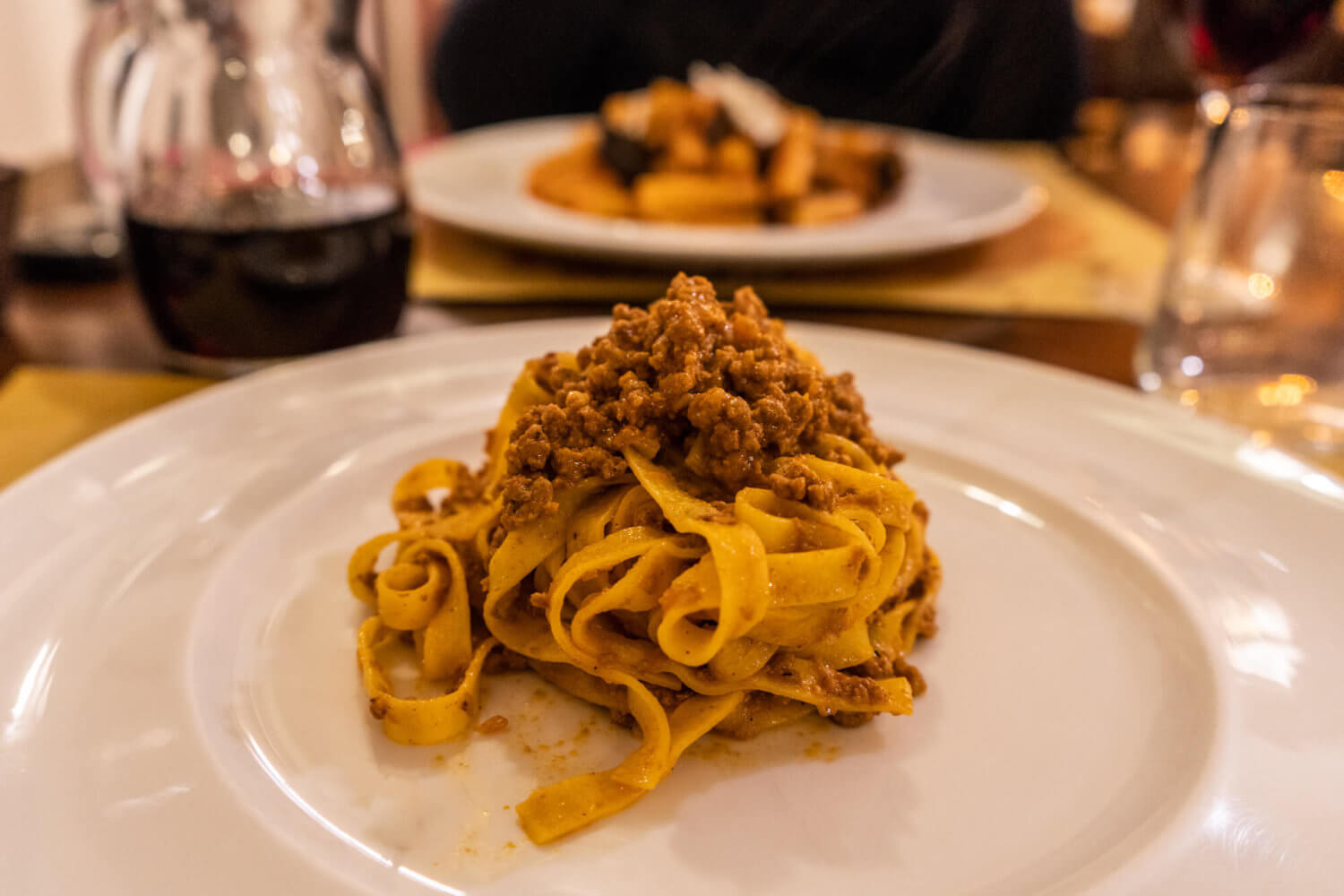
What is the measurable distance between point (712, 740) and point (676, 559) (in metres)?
0.27

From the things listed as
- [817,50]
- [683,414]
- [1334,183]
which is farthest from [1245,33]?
[817,50]

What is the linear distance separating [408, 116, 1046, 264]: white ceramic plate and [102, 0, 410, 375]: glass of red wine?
0.56 m

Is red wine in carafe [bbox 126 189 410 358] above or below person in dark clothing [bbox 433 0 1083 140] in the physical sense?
below

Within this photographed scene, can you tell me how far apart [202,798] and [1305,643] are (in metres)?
1.55

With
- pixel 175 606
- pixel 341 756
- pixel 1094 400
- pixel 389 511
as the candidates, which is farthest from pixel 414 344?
pixel 1094 400

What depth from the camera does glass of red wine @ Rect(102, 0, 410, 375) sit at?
7.79 ft

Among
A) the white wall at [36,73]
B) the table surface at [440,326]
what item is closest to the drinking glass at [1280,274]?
the table surface at [440,326]

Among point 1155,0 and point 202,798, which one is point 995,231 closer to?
point 202,798

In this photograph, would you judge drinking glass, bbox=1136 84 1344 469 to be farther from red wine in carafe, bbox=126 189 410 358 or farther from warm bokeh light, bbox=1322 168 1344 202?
red wine in carafe, bbox=126 189 410 358

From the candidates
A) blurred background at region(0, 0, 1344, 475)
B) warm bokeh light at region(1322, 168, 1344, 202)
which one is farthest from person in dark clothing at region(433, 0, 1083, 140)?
warm bokeh light at region(1322, 168, 1344, 202)

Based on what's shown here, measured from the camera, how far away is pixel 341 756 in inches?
Result: 52.5

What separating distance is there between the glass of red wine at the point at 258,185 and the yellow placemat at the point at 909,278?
502 mm

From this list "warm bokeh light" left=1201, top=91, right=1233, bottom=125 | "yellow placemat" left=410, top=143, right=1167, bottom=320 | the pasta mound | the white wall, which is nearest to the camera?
the pasta mound

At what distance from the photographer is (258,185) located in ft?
8.48
